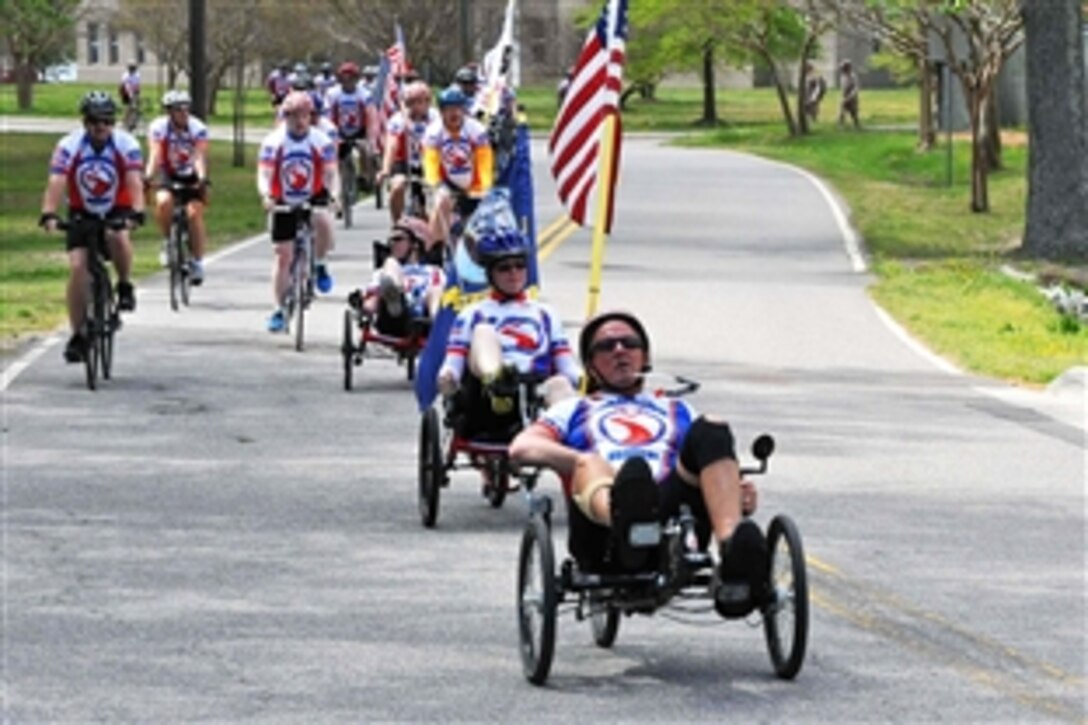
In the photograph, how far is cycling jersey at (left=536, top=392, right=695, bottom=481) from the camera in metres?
10.7

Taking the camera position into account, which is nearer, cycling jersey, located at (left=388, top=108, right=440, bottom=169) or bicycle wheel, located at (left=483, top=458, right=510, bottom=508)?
bicycle wheel, located at (left=483, top=458, right=510, bottom=508)

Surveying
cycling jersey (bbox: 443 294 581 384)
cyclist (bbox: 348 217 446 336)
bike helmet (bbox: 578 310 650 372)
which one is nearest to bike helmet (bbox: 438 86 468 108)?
cyclist (bbox: 348 217 446 336)

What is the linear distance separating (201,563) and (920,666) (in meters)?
3.80

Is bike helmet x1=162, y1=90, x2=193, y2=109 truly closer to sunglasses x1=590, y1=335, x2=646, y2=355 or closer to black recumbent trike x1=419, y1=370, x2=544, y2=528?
black recumbent trike x1=419, y1=370, x2=544, y2=528

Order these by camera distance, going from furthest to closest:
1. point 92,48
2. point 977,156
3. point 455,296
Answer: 1. point 92,48
2. point 977,156
3. point 455,296

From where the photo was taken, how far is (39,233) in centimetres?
3894

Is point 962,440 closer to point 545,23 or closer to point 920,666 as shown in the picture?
point 920,666

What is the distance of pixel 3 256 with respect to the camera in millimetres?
34656

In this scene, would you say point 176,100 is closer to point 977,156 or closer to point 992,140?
point 977,156

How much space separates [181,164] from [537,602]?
1694cm

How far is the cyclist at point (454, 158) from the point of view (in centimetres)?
2533

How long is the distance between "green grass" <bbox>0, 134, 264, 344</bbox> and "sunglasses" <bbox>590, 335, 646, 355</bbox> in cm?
1399

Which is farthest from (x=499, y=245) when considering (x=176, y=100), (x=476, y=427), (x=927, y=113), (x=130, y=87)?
(x=927, y=113)

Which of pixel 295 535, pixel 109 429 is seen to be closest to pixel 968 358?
pixel 109 429
